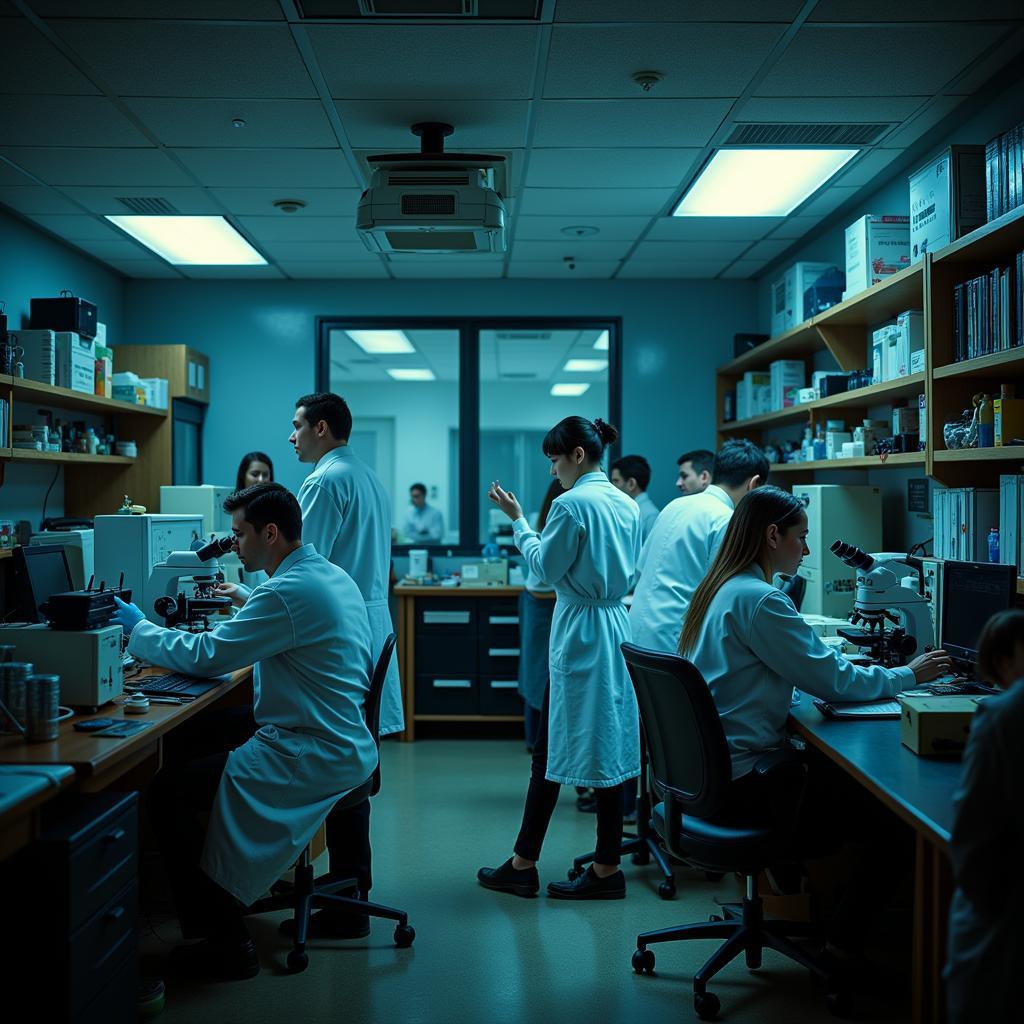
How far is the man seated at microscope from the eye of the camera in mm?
2439

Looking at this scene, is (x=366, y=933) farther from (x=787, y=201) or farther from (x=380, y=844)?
(x=787, y=201)

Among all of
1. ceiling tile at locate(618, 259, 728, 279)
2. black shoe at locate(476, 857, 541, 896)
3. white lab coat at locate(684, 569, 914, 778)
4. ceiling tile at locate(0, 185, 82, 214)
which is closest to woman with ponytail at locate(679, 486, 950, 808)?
white lab coat at locate(684, 569, 914, 778)

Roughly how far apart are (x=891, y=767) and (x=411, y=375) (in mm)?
9822

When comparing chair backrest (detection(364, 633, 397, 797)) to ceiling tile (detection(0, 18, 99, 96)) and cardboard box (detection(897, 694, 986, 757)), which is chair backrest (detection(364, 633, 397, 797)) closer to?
cardboard box (detection(897, 694, 986, 757))

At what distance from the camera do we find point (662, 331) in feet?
19.9

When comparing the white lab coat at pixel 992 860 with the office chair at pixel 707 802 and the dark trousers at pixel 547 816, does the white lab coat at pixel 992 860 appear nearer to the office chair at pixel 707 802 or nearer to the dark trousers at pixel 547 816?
the office chair at pixel 707 802

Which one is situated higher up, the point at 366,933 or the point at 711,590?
the point at 711,590

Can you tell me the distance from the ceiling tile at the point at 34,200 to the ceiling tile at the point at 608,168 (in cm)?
218

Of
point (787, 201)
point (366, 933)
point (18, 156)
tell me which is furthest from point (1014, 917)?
point (18, 156)

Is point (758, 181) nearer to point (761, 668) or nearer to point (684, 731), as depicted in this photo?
point (761, 668)

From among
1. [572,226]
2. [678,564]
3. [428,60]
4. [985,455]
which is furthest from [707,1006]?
[572,226]

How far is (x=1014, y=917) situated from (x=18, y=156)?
13.7 ft

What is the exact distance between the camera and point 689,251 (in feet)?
17.3

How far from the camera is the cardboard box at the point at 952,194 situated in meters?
3.02
